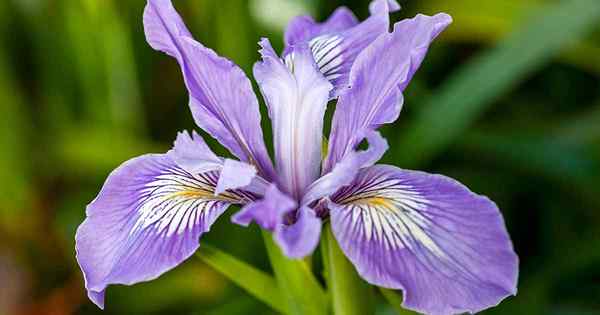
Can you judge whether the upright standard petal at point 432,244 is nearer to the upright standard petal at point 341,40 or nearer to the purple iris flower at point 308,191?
the purple iris flower at point 308,191

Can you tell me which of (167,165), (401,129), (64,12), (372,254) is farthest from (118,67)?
(372,254)

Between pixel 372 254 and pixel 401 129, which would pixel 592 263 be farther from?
pixel 372 254

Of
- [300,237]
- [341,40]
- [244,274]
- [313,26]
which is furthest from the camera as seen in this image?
[313,26]

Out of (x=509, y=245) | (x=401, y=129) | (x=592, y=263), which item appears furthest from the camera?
(x=401, y=129)

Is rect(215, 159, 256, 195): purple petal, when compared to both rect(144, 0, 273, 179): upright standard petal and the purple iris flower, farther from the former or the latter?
rect(144, 0, 273, 179): upright standard petal

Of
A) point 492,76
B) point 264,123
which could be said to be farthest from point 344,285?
point 492,76

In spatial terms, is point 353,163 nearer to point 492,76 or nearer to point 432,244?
point 432,244
